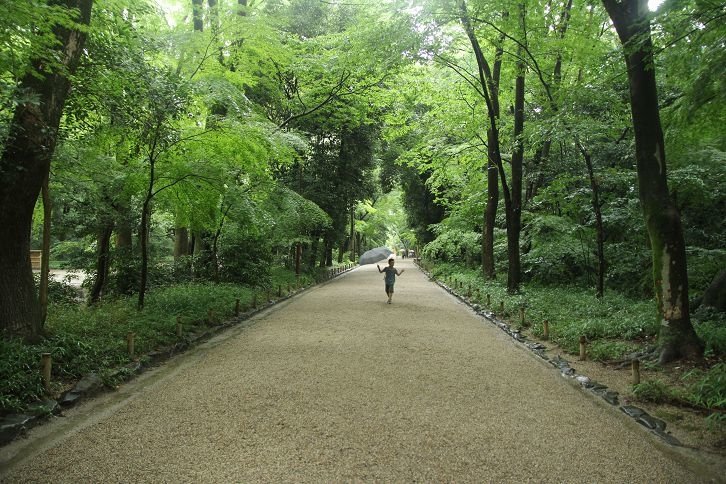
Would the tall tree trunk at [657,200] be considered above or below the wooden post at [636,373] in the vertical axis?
above

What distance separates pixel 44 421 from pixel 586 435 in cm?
527

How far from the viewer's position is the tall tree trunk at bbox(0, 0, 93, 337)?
222 inches

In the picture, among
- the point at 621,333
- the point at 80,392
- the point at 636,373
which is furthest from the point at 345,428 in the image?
the point at 621,333

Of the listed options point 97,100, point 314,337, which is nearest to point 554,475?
point 314,337

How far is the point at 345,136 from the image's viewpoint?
2305 cm

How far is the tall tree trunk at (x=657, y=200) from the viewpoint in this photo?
632 centimetres

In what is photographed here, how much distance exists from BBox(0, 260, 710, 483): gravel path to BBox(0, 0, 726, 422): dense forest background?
2297 mm

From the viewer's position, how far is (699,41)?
6320mm

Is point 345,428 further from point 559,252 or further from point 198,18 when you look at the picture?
point 198,18

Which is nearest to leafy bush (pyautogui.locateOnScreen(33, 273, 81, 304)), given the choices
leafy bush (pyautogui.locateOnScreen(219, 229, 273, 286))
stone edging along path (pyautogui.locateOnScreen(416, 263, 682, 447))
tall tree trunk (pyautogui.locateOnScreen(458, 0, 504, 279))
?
leafy bush (pyautogui.locateOnScreen(219, 229, 273, 286))

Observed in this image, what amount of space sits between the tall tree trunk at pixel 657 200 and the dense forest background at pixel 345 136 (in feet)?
0.09

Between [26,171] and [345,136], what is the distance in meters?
18.2

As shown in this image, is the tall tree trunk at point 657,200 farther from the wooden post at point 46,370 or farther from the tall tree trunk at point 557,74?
the wooden post at point 46,370

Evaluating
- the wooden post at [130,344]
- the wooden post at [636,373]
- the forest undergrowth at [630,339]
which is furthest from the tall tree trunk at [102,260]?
the wooden post at [636,373]
